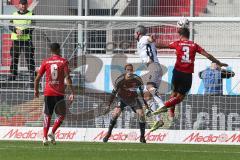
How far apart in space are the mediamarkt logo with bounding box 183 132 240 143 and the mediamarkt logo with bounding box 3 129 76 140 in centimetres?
286

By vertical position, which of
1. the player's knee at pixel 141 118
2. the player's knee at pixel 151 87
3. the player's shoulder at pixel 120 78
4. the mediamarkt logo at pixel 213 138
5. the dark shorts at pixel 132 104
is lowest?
the mediamarkt logo at pixel 213 138

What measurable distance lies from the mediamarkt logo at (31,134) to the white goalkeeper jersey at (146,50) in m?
3.05

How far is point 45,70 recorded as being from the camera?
1964 centimetres

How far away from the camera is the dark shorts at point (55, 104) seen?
19.7 metres

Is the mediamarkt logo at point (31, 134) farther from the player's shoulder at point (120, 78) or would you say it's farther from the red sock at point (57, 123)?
the red sock at point (57, 123)

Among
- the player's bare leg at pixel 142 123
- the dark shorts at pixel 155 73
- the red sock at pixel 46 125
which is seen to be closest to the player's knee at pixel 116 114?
the player's bare leg at pixel 142 123

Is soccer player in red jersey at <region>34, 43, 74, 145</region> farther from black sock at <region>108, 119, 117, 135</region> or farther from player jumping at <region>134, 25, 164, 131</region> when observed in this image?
player jumping at <region>134, 25, 164, 131</region>

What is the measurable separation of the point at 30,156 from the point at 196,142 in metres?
8.00

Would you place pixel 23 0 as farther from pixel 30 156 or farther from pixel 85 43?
pixel 30 156

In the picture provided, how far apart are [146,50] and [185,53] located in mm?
2137

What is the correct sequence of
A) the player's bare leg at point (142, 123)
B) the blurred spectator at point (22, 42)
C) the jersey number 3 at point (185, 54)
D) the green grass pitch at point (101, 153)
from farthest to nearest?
the blurred spectator at point (22, 42) < the player's bare leg at point (142, 123) < the jersey number 3 at point (185, 54) < the green grass pitch at point (101, 153)

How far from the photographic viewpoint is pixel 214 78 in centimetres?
2272

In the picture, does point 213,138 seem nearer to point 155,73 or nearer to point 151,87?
point 151,87

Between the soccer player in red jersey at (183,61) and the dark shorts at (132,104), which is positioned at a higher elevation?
the soccer player in red jersey at (183,61)
